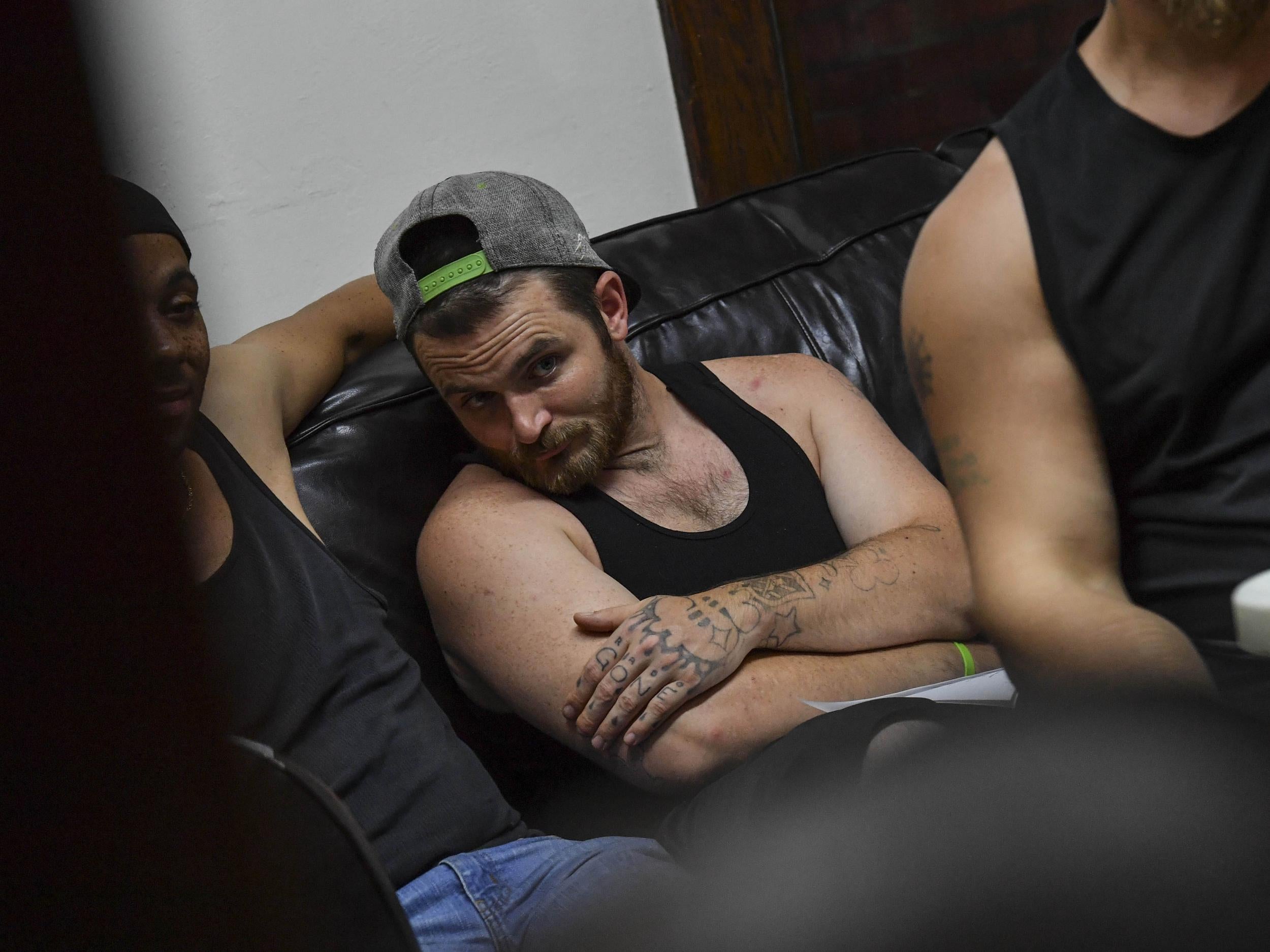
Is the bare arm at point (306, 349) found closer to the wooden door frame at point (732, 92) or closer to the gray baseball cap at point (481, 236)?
the gray baseball cap at point (481, 236)

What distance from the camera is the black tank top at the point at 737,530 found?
1.35 metres

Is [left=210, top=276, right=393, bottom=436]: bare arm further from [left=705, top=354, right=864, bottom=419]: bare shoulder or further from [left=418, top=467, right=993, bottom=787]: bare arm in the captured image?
[left=705, top=354, right=864, bottom=419]: bare shoulder

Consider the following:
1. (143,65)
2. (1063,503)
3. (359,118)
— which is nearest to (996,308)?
(1063,503)

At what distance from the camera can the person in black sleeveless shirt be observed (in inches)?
28.1

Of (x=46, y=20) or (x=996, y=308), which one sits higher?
(x=46, y=20)

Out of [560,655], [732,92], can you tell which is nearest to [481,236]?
[560,655]

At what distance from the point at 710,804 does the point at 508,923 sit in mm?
223

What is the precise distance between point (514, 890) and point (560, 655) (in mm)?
246

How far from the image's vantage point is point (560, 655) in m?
1.21

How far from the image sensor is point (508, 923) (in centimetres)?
106

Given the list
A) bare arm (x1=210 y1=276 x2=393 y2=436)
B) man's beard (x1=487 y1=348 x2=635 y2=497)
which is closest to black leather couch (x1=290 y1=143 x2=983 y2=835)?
bare arm (x1=210 y1=276 x2=393 y2=436)

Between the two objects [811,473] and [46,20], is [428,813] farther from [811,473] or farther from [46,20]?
[46,20]

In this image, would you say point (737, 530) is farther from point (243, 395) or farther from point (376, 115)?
point (376, 115)

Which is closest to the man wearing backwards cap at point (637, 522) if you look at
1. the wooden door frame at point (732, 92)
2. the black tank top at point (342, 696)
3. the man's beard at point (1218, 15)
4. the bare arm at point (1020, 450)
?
the black tank top at point (342, 696)
